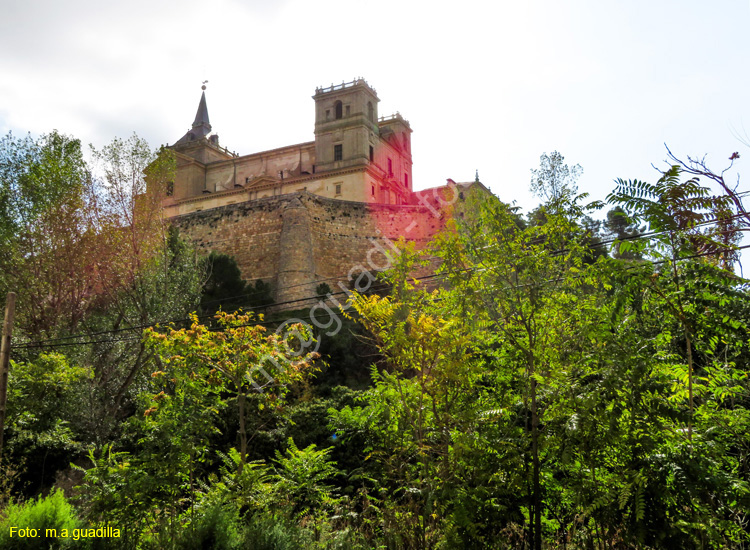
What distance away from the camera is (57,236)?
16.6 m

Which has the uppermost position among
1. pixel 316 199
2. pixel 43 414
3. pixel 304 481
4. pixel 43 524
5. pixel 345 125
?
pixel 345 125

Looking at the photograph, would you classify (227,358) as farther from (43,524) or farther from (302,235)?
(302,235)

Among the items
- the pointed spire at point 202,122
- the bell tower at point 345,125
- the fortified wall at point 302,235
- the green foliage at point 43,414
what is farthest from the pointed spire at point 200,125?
the green foliage at point 43,414

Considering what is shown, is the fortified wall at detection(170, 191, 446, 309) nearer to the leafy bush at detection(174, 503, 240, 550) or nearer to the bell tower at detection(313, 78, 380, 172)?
the bell tower at detection(313, 78, 380, 172)

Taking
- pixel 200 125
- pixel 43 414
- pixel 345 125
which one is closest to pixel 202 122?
pixel 200 125

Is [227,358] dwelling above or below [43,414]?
above

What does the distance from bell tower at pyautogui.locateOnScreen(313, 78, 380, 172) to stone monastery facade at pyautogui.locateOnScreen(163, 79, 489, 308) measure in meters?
0.07

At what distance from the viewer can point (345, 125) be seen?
128ft

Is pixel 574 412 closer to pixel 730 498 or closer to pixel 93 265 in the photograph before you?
pixel 730 498

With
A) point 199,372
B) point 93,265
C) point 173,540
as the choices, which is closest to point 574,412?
point 173,540

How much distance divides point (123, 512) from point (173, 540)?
2.53ft

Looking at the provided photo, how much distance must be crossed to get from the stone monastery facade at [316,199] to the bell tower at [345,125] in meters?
0.07

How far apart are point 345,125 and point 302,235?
1334cm

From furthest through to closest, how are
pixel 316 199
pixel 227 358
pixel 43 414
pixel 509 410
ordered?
pixel 316 199 < pixel 43 414 < pixel 227 358 < pixel 509 410
